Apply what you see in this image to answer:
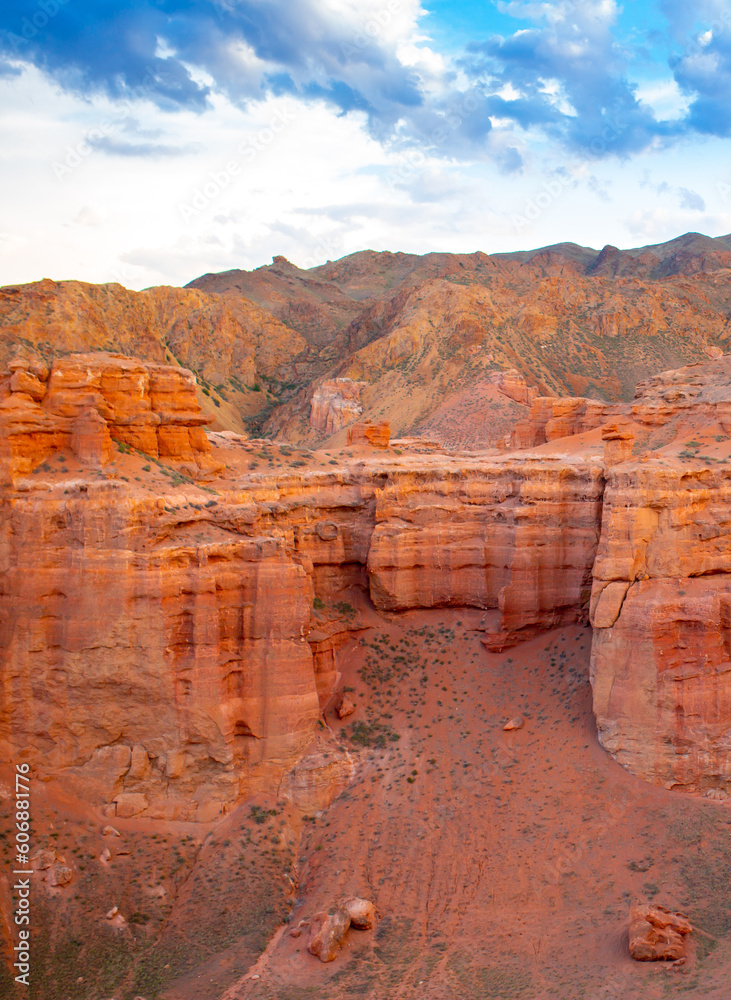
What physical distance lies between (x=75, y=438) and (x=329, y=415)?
238 feet

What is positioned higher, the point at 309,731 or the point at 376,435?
the point at 376,435

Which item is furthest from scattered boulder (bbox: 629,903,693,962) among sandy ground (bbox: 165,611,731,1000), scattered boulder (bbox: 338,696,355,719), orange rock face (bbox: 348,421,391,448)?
orange rock face (bbox: 348,421,391,448)

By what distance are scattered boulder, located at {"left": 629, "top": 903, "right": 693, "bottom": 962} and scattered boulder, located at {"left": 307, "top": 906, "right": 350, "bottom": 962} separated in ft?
28.3

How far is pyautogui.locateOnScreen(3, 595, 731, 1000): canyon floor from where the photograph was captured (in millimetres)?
25859

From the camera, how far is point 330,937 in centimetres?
2730

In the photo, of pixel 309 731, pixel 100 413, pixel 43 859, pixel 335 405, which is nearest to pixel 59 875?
pixel 43 859

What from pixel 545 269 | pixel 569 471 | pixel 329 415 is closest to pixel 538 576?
pixel 569 471

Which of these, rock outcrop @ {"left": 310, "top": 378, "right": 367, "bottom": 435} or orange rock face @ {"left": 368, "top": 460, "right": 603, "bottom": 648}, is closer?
orange rock face @ {"left": 368, "top": 460, "right": 603, "bottom": 648}

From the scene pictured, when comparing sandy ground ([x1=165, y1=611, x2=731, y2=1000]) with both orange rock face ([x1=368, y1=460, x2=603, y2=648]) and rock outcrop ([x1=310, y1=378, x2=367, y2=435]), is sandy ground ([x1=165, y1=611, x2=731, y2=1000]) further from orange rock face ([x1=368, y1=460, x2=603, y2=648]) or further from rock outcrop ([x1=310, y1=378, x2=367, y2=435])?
rock outcrop ([x1=310, y1=378, x2=367, y2=435])

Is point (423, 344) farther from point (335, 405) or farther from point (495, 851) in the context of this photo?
point (495, 851)

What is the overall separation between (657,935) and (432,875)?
799 cm

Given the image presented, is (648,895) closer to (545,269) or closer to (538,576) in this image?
(538,576)

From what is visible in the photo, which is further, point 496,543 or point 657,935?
point 496,543

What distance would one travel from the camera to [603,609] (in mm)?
32438
